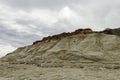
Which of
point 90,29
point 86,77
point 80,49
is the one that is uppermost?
point 90,29

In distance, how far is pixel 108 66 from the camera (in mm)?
28953

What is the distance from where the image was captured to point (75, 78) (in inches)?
867

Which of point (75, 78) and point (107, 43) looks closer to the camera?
point (75, 78)

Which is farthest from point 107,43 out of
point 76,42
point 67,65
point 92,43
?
point 67,65

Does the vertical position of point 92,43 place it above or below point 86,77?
above

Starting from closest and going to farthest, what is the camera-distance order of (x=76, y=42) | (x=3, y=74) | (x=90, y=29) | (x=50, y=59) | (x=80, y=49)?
(x=3, y=74), (x=50, y=59), (x=80, y=49), (x=76, y=42), (x=90, y=29)

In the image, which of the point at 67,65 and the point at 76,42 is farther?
the point at 76,42

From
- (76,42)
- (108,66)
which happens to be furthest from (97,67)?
(76,42)

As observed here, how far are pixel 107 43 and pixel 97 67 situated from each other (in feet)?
44.3

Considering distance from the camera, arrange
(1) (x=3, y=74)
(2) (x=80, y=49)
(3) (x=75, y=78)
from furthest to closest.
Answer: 1. (2) (x=80, y=49)
2. (1) (x=3, y=74)
3. (3) (x=75, y=78)

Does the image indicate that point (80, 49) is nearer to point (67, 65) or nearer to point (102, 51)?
point (102, 51)

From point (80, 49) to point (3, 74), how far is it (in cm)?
1559

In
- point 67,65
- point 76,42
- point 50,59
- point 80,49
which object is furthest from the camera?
point 76,42

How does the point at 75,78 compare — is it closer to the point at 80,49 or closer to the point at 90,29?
the point at 80,49
